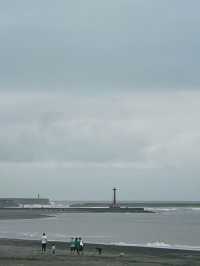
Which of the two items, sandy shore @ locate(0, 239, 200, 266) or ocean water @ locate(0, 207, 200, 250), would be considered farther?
ocean water @ locate(0, 207, 200, 250)

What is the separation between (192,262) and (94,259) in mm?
6410

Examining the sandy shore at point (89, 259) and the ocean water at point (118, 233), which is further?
the ocean water at point (118, 233)

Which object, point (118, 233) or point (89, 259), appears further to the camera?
point (118, 233)

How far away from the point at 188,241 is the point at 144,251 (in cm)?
1826

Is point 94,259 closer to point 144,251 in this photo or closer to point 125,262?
point 125,262

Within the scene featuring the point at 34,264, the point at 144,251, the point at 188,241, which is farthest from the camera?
the point at 188,241

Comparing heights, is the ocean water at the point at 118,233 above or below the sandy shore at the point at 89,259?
above

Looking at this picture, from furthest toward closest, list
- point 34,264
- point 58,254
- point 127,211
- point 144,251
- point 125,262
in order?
1. point 127,211
2. point 144,251
3. point 58,254
4. point 125,262
5. point 34,264

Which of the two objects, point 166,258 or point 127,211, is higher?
point 127,211

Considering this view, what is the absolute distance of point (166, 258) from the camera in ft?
148

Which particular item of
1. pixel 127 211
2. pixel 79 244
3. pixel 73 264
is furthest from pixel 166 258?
pixel 127 211

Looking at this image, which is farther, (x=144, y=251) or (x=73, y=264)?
(x=144, y=251)

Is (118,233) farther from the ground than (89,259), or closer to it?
farther from the ground

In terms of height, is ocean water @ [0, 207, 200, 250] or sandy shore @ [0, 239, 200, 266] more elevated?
A: ocean water @ [0, 207, 200, 250]
